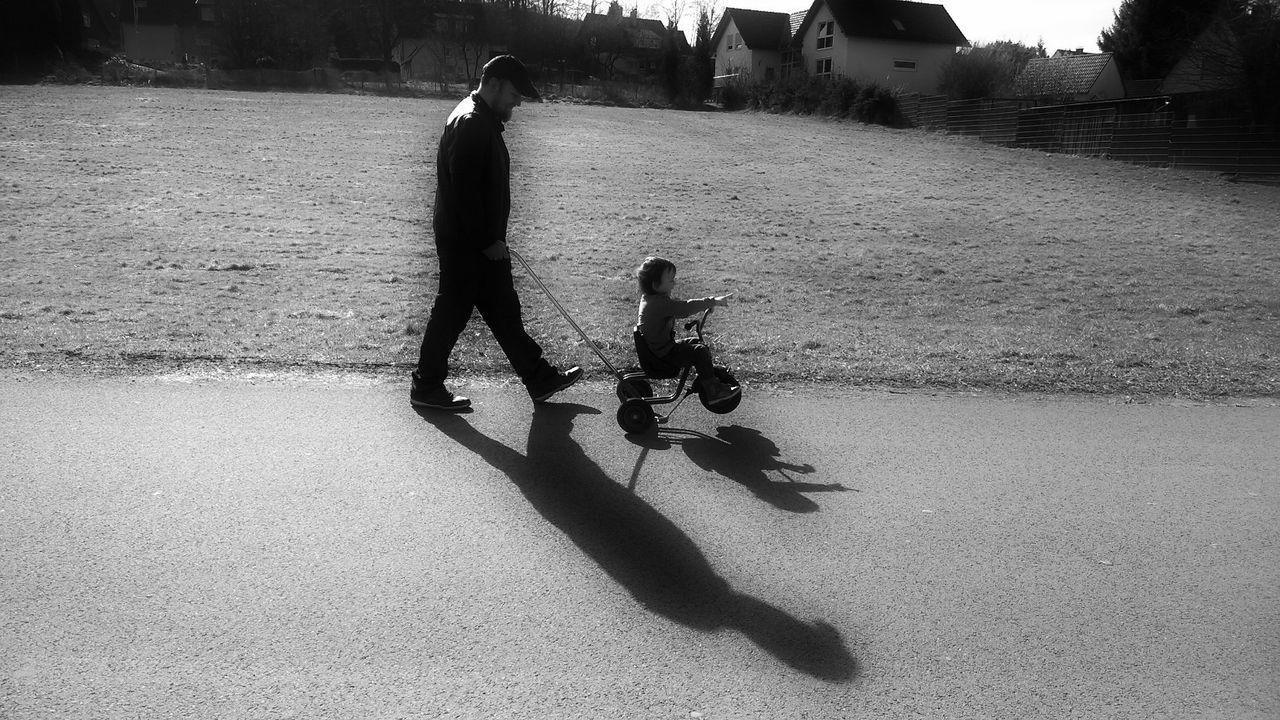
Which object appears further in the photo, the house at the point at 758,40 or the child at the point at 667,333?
the house at the point at 758,40

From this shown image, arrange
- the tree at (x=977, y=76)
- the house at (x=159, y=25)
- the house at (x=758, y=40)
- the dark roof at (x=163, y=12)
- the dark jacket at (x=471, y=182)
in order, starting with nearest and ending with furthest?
the dark jacket at (x=471, y=182) → the tree at (x=977, y=76) → the house at (x=758, y=40) → the house at (x=159, y=25) → the dark roof at (x=163, y=12)

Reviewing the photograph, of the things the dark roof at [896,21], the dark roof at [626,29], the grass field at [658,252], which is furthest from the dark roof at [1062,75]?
the grass field at [658,252]

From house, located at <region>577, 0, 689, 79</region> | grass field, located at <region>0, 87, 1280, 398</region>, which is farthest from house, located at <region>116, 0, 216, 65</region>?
grass field, located at <region>0, 87, 1280, 398</region>

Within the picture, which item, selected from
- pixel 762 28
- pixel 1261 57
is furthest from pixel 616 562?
A: pixel 762 28

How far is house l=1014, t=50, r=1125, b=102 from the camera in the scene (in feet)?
166

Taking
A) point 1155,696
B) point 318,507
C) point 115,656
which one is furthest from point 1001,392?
point 115,656

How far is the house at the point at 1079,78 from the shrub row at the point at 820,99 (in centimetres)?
1208

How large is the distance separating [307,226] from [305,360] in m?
7.53

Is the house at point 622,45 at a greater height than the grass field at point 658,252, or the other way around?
the house at point 622,45

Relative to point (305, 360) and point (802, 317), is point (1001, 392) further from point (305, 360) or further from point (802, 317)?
point (305, 360)

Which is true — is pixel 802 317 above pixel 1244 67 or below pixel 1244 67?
below

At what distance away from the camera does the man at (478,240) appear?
573 centimetres

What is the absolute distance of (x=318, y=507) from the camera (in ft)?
14.6

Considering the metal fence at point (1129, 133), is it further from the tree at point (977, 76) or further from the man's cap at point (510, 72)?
the man's cap at point (510, 72)
